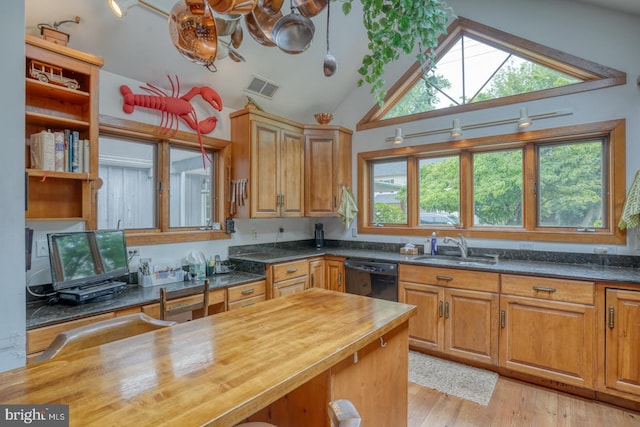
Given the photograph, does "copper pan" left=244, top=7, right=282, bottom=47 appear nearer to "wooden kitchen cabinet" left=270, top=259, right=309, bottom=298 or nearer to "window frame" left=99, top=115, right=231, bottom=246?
"window frame" left=99, top=115, right=231, bottom=246

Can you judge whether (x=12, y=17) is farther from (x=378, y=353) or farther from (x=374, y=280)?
(x=374, y=280)

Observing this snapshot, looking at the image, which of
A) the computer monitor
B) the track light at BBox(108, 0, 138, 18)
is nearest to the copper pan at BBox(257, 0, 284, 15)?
the track light at BBox(108, 0, 138, 18)

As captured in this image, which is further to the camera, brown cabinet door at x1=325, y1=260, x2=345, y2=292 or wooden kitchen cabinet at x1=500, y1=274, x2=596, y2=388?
brown cabinet door at x1=325, y1=260, x2=345, y2=292

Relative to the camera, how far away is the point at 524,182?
3123 mm

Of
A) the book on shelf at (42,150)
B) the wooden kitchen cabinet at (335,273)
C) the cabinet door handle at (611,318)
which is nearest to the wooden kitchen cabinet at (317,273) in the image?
the wooden kitchen cabinet at (335,273)

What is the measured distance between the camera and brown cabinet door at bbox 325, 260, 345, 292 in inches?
140

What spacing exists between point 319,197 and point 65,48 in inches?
105

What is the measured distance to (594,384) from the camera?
7.44 ft

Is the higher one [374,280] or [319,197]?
[319,197]

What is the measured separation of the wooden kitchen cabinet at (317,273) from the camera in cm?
349

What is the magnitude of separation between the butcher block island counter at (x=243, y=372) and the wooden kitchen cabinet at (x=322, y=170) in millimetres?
2293

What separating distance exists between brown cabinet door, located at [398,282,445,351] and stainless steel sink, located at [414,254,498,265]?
0.98 feet

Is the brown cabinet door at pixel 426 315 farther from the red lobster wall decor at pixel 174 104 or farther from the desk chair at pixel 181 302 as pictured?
the red lobster wall decor at pixel 174 104

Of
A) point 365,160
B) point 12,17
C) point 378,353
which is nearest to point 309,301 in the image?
point 378,353
